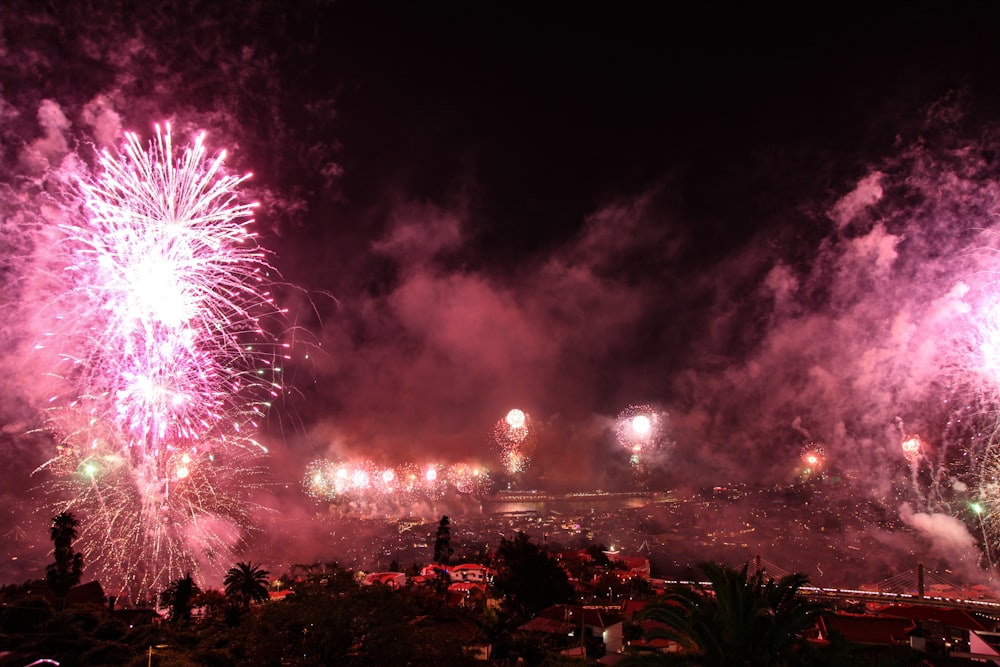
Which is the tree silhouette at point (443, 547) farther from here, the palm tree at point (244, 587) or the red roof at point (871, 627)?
the red roof at point (871, 627)

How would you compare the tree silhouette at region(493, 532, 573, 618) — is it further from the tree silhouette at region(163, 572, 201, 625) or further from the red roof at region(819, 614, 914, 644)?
the tree silhouette at region(163, 572, 201, 625)

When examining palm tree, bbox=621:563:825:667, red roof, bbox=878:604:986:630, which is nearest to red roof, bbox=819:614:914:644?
red roof, bbox=878:604:986:630

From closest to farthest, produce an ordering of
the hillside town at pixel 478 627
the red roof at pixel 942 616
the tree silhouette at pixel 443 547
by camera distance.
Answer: the hillside town at pixel 478 627 < the red roof at pixel 942 616 < the tree silhouette at pixel 443 547

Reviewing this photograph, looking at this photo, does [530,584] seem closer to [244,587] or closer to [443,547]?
[244,587]

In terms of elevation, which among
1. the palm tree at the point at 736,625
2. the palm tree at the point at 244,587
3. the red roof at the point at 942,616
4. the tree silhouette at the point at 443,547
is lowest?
the red roof at the point at 942,616

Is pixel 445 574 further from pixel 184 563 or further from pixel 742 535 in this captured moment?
pixel 742 535

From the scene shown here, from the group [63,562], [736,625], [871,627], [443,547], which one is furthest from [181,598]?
[871,627]

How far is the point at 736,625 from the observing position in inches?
416

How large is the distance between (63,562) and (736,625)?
36.0 m

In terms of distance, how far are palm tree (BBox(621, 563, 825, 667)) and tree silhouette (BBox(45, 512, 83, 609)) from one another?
34699mm

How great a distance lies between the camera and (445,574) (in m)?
51.6

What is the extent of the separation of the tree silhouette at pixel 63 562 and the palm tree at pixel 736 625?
34.7 metres

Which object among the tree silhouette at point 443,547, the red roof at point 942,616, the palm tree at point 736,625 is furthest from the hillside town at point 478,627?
the tree silhouette at point 443,547

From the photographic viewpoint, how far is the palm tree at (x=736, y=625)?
10.4 m
